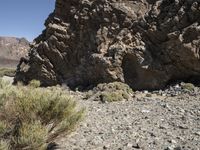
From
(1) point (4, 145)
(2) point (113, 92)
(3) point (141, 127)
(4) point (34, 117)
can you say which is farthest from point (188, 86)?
(1) point (4, 145)

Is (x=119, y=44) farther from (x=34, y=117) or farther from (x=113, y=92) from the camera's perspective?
(x=34, y=117)

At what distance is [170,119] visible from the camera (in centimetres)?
976

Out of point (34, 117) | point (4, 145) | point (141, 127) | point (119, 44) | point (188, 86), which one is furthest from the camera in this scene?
point (119, 44)

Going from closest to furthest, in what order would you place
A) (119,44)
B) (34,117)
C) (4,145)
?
1. (4,145)
2. (34,117)
3. (119,44)

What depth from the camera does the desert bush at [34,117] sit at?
663 centimetres

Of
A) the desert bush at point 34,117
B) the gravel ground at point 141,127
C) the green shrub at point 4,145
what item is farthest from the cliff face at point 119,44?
the green shrub at point 4,145

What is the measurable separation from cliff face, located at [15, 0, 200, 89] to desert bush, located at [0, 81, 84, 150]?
846cm

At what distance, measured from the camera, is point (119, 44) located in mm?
18109

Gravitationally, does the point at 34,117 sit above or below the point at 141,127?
above

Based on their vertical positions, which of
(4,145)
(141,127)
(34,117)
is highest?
(34,117)

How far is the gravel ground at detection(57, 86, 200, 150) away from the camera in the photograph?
7859mm

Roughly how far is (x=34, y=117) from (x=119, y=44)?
11282 mm

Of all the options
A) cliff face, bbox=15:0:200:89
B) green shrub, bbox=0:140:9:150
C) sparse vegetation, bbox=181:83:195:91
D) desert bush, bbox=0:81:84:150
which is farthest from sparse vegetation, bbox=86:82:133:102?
green shrub, bbox=0:140:9:150

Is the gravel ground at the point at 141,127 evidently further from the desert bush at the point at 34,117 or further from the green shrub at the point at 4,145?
the green shrub at the point at 4,145
